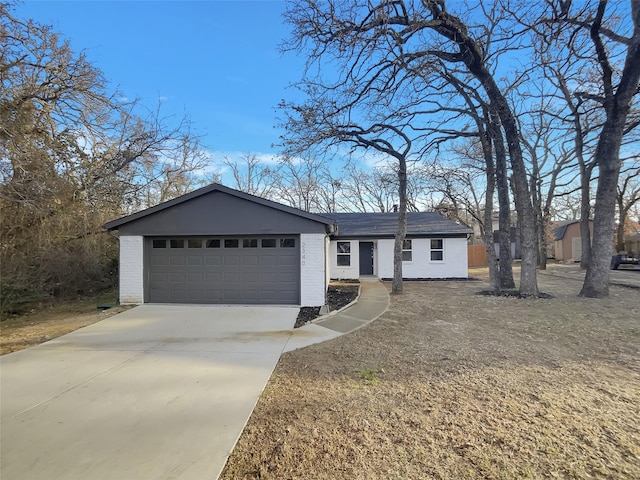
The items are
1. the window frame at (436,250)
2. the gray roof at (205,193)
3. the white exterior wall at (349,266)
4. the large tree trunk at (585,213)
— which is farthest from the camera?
the large tree trunk at (585,213)

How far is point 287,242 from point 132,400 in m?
6.69

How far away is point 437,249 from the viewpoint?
59.1 ft

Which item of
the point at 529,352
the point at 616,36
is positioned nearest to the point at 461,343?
the point at 529,352

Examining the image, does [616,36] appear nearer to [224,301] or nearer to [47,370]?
[224,301]

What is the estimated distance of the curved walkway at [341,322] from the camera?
6.79m

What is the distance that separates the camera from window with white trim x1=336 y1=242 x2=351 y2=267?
18.0 metres

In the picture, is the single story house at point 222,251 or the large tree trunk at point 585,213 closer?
the single story house at point 222,251

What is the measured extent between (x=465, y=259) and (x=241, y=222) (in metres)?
12.6

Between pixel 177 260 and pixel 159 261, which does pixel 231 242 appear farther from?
pixel 159 261

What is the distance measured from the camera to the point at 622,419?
339 cm

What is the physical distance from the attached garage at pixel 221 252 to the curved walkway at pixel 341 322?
4.26 ft

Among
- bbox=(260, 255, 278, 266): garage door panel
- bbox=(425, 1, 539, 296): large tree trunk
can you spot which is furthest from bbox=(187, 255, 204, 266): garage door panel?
bbox=(425, 1, 539, 296): large tree trunk

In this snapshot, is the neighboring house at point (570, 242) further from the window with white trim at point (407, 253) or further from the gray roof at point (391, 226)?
the window with white trim at point (407, 253)

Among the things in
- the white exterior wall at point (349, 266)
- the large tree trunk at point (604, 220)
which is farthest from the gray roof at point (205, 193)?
the large tree trunk at point (604, 220)
